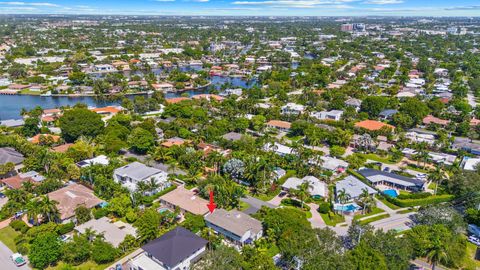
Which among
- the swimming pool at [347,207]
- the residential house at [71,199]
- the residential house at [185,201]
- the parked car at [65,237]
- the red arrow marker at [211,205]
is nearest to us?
the parked car at [65,237]

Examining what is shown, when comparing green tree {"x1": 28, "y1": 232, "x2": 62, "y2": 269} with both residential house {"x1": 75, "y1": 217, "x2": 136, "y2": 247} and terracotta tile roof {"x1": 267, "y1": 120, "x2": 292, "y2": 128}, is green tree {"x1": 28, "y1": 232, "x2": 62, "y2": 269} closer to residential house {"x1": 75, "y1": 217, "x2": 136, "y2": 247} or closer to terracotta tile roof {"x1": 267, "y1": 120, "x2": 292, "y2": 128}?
residential house {"x1": 75, "y1": 217, "x2": 136, "y2": 247}

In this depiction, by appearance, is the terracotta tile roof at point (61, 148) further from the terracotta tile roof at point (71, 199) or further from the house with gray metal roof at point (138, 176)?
the terracotta tile roof at point (71, 199)

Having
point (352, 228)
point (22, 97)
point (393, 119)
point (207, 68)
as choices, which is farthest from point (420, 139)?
point (22, 97)

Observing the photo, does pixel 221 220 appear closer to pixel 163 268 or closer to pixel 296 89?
pixel 163 268

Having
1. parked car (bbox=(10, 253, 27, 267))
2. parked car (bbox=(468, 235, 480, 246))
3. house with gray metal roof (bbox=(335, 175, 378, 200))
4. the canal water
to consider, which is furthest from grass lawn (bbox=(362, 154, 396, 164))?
the canal water

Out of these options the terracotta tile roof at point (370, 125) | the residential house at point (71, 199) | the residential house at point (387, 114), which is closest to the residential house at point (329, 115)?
the terracotta tile roof at point (370, 125)

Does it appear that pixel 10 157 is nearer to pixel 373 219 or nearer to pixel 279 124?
pixel 279 124
